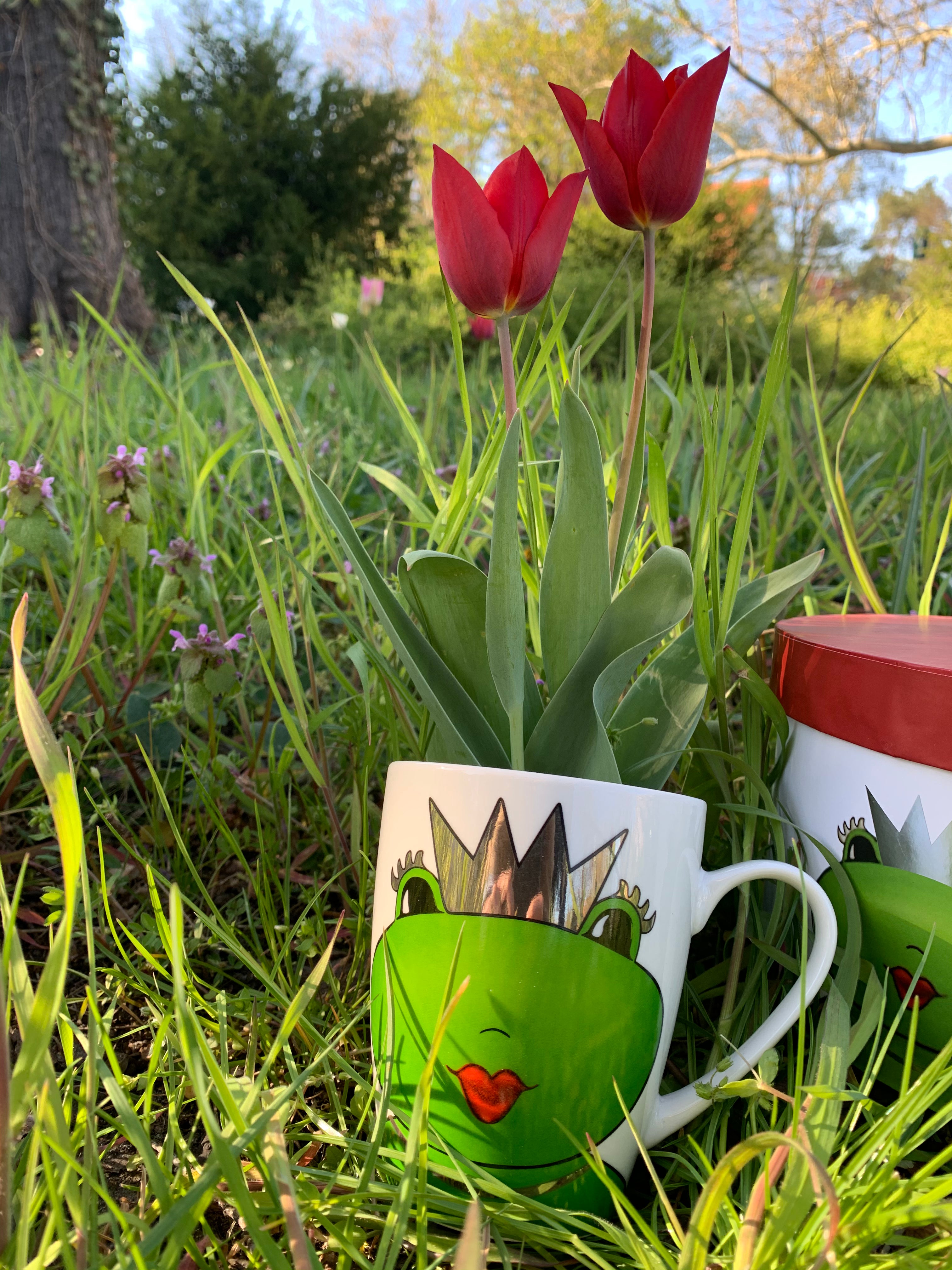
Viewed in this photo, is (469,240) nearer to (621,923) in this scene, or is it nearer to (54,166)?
(621,923)

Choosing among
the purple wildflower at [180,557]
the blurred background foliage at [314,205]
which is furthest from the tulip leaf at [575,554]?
the blurred background foliage at [314,205]

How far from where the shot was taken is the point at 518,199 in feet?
1.37

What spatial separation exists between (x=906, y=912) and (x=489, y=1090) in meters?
0.23

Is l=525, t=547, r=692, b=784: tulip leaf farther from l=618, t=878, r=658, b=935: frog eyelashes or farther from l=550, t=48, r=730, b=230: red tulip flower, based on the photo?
l=550, t=48, r=730, b=230: red tulip flower

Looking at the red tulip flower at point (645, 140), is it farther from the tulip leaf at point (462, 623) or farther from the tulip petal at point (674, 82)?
the tulip leaf at point (462, 623)

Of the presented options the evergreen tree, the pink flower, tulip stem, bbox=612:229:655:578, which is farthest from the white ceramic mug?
the evergreen tree

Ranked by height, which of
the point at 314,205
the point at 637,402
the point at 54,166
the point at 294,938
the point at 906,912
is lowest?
the point at 294,938

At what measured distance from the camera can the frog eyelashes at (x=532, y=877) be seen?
1.24ft

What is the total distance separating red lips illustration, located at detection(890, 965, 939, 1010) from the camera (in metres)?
0.41

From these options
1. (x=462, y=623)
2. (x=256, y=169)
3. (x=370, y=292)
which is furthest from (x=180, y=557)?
(x=256, y=169)

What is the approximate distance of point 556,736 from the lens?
441 millimetres

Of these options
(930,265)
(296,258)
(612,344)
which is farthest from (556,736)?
(930,265)

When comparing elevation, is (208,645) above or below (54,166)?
below

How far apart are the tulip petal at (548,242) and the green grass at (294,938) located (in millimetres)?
114
